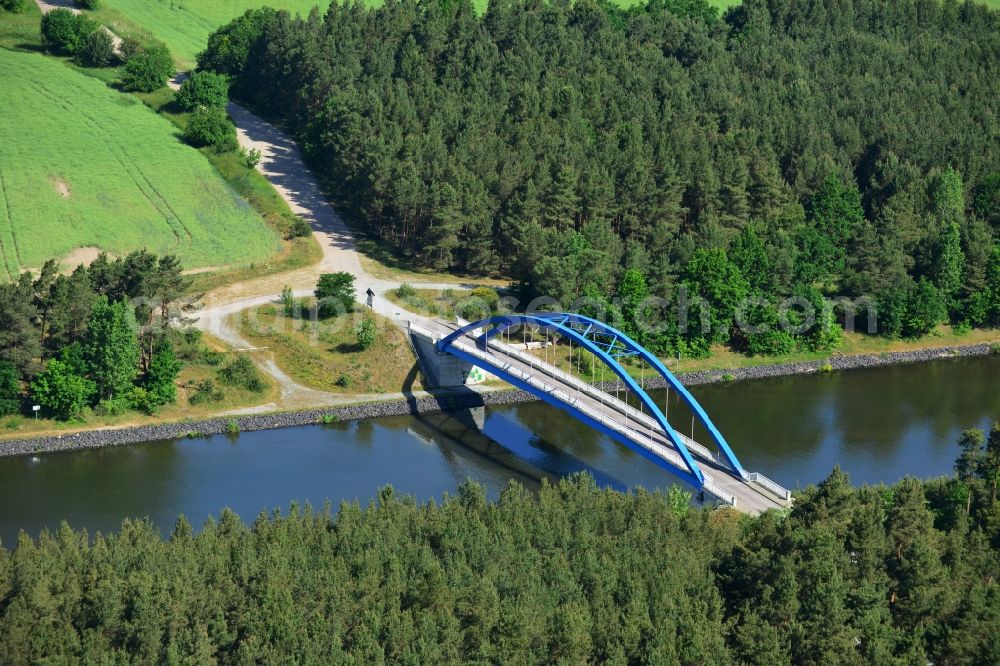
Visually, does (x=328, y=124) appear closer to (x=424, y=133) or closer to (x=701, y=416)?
(x=424, y=133)

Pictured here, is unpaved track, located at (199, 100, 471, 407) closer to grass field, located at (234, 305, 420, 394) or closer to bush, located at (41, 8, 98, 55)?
grass field, located at (234, 305, 420, 394)

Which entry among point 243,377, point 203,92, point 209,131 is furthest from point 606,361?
point 203,92

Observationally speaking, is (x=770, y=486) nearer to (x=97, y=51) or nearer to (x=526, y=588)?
(x=526, y=588)

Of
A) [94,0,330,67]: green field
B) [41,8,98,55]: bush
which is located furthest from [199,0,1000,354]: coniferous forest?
[41,8,98,55]: bush

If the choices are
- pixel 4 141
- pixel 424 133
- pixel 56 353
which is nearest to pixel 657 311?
pixel 424 133

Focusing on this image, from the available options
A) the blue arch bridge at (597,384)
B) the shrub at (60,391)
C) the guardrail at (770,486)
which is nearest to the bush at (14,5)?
the blue arch bridge at (597,384)

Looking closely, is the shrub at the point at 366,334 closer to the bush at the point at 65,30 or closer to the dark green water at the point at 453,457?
the dark green water at the point at 453,457
